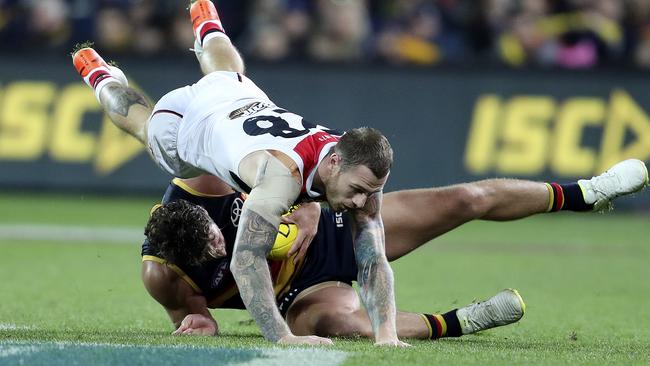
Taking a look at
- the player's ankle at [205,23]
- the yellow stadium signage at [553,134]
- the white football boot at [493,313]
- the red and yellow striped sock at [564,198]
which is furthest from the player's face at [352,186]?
the yellow stadium signage at [553,134]

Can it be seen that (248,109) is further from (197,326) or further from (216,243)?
(197,326)

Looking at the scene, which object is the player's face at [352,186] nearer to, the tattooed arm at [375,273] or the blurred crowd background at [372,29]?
the tattooed arm at [375,273]

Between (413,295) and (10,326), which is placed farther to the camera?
(413,295)

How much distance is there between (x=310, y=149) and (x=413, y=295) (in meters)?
3.53

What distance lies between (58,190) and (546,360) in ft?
43.9

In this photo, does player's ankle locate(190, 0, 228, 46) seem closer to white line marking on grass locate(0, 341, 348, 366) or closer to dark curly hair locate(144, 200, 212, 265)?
dark curly hair locate(144, 200, 212, 265)

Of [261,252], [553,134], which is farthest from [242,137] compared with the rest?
[553,134]

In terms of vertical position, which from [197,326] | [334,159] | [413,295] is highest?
[334,159]

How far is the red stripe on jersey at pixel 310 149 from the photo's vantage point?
7367 mm

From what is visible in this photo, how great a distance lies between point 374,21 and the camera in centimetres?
2012

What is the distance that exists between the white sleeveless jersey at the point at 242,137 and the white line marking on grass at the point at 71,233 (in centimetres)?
646

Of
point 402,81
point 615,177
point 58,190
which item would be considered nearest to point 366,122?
point 402,81

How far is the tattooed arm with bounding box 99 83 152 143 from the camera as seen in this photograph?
9.79 meters

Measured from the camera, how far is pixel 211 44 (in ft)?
33.1
